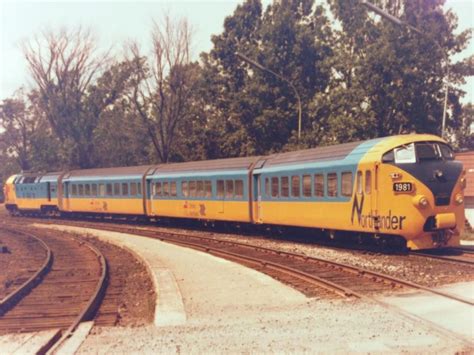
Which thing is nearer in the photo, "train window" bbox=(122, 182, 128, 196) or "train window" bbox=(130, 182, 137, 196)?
"train window" bbox=(130, 182, 137, 196)

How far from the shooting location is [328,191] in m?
15.8

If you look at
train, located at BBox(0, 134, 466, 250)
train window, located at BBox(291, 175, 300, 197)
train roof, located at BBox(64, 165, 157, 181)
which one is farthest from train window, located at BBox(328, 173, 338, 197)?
train roof, located at BBox(64, 165, 157, 181)

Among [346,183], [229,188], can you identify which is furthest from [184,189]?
[346,183]

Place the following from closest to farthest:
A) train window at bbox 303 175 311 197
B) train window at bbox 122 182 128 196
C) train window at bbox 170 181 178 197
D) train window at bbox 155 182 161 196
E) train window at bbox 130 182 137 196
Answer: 1. train window at bbox 303 175 311 197
2. train window at bbox 170 181 178 197
3. train window at bbox 155 182 161 196
4. train window at bbox 130 182 137 196
5. train window at bbox 122 182 128 196

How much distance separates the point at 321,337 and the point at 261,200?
13091 millimetres

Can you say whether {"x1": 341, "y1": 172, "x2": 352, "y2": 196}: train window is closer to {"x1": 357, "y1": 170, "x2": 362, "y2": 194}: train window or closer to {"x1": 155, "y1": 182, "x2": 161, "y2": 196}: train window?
{"x1": 357, "y1": 170, "x2": 362, "y2": 194}: train window

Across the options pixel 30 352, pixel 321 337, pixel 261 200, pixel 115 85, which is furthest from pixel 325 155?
pixel 115 85

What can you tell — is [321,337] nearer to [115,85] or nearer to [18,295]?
[18,295]

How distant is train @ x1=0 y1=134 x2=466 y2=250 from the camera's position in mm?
13199

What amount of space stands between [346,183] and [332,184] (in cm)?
72

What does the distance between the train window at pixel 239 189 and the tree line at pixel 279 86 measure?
9810 millimetres

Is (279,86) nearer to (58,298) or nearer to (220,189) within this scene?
(220,189)

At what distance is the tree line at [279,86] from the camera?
31688 mm

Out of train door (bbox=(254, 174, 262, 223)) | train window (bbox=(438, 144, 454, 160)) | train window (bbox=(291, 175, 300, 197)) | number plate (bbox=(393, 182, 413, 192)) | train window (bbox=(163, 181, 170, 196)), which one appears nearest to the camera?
number plate (bbox=(393, 182, 413, 192))
